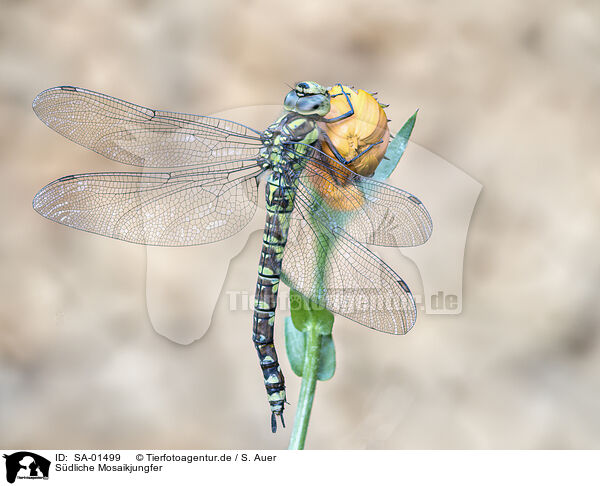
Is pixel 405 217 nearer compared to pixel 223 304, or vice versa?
pixel 405 217

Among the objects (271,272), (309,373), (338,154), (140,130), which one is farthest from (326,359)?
(140,130)

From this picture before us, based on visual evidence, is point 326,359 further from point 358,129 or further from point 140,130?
point 140,130

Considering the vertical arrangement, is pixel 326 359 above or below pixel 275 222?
below
